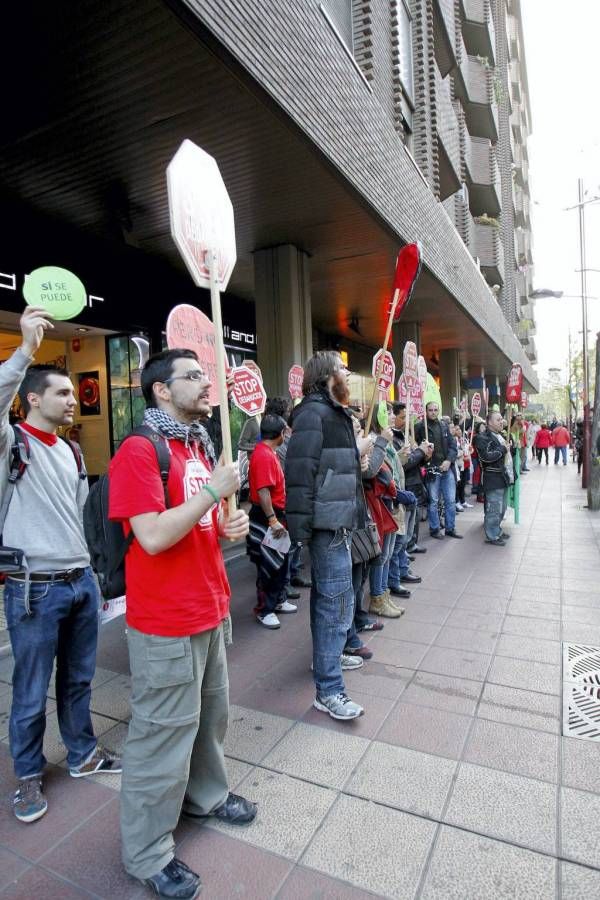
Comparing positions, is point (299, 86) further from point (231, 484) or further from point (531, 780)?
point (531, 780)

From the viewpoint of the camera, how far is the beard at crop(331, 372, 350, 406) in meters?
3.39

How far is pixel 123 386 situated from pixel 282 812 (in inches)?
317

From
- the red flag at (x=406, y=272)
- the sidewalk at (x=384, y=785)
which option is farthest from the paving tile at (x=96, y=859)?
the red flag at (x=406, y=272)

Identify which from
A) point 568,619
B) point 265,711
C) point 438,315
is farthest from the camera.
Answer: point 438,315

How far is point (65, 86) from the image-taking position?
4.43 meters

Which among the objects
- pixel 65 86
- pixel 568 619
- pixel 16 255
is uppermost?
→ pixel 65 86

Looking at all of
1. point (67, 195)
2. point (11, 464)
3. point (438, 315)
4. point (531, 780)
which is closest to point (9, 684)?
point (11, 464)

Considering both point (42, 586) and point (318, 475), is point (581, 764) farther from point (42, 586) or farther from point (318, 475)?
point (42, 586)

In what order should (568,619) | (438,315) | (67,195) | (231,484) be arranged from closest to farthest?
(231,484), (568,619), (67,195), (438,315)

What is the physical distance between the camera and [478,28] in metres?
20.4

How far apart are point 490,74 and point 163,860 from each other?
27.1m

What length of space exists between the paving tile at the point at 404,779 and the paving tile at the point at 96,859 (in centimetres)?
104

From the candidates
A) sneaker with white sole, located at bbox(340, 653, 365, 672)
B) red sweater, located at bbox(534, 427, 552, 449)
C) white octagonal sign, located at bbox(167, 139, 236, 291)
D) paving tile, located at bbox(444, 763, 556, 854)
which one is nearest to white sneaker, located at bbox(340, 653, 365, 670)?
sneaker with white sole, located at bbox(340, 653, 365, 672)

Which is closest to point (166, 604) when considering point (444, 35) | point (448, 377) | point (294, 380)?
point (294, 380)
